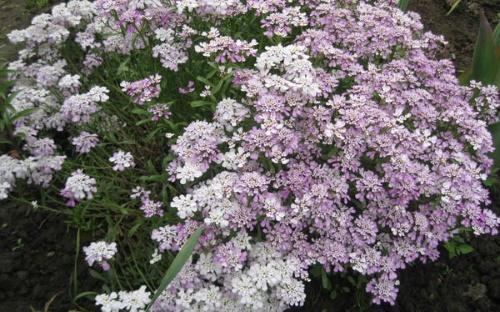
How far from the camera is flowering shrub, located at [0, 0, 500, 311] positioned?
2.04 meters

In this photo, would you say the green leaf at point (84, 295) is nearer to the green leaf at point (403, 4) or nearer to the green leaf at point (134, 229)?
the green leaf at point (134, 229)

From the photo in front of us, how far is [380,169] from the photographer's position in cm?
217

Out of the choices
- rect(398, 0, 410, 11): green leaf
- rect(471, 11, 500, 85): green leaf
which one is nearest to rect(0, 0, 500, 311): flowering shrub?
rect(471, 11, 500, 85): green leaf

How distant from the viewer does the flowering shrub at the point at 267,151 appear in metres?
2.04

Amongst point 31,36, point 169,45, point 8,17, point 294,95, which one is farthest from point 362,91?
point 8,17

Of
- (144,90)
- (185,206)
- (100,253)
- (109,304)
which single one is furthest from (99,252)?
(144,90)

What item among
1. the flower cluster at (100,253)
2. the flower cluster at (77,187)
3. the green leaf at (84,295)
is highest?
the flower cluster at (77,187)

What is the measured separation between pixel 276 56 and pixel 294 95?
7.9 inches

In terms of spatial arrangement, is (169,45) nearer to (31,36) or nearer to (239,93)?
(239,93)

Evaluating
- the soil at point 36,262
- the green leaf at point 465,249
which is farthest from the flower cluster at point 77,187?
the green leaf at point 465,249

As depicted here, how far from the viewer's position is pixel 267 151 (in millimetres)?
2020

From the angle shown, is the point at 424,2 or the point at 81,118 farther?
the point at 424,2

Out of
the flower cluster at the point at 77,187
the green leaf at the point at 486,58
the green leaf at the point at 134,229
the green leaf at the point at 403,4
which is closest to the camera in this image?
the flower cluster at the point at 77,187

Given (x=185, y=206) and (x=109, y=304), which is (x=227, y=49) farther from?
(x=109, y=304)
